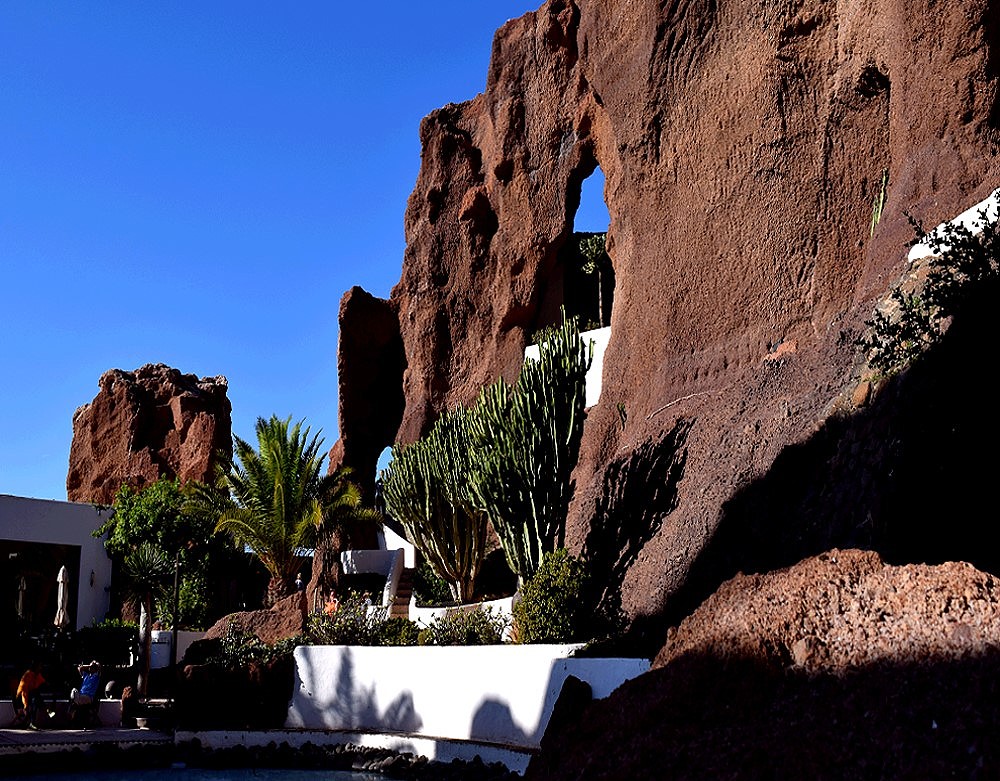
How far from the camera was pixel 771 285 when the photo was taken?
742 inches

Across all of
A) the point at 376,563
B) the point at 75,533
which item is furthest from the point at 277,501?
the point at 75,533

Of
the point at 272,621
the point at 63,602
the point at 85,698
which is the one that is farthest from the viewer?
the point at 272,621

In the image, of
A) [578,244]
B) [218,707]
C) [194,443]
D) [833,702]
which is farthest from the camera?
[194,443]

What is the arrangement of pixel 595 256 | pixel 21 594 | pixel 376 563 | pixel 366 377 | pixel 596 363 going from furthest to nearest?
pixel 366 377, pixel 595 256, pixel 376 563, pixel 21 594, pixel 596 363

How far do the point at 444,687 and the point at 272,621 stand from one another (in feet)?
40.1

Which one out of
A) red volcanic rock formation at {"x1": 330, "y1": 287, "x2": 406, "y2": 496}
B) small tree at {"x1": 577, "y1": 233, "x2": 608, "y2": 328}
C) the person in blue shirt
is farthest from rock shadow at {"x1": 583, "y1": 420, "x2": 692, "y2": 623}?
red volcanic rock formation at {"x1": 330, "y1": 287, "x2": 406, "y2": 496}

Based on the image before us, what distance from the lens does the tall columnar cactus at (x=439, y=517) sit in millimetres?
23406

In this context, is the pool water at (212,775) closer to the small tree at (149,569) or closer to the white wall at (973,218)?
the small tree at (149,569)

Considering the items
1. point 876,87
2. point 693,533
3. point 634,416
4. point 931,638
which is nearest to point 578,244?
point 634,416

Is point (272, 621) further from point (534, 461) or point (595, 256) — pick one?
point (595, 256)

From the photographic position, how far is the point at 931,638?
498cm

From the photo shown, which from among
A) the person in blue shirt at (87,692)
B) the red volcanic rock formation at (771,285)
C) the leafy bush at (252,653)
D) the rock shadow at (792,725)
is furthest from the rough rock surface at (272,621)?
the rock shadow at (792,725)

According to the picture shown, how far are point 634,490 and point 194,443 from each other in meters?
28.0

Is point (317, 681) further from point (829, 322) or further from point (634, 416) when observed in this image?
point (829, 322)
